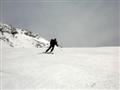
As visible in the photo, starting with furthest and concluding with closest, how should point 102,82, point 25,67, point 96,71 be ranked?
point 25,67
point 96,71
point 102,82

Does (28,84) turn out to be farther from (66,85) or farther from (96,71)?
(96,71)

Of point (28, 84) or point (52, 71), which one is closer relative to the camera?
point (28, 84)

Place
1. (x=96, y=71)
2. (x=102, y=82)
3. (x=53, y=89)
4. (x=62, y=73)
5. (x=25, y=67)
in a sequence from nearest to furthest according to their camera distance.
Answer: (x=53, y=89) < (x=102, y=82) < (x=62, y=73) < (x=96, y=71) < (x=25, y=67)

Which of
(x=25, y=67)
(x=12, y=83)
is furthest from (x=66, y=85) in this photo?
(x=25, y=67)

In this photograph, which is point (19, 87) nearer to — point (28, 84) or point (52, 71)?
point (28, 84)

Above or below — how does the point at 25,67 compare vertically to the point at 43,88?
above

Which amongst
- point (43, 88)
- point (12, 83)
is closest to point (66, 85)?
point (43, 88)

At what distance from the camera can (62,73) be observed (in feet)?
31.2

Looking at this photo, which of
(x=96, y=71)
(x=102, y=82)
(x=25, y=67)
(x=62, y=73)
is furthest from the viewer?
(x=25, y=67)

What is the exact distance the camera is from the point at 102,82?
340 inches

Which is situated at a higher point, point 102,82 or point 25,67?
point 25,67

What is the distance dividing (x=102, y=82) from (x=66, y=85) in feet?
6.43

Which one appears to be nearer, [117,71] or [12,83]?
[12,83]

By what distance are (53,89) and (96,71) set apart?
11.9ft
